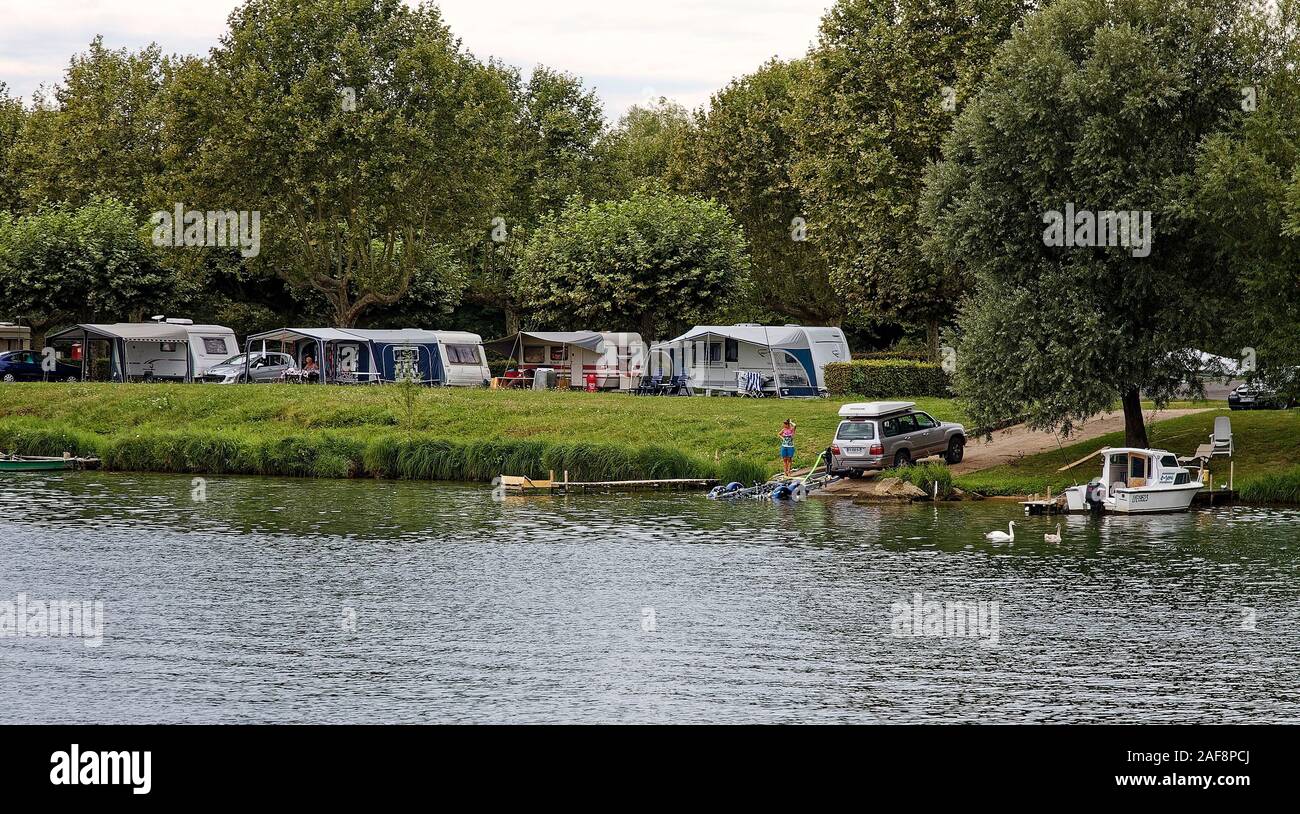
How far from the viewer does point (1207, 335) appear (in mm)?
43219

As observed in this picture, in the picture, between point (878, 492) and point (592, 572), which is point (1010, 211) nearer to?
point (878, 492)

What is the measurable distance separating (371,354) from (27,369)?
1718cm

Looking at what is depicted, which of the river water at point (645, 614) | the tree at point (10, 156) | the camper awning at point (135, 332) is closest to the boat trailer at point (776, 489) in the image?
the river water at point (645, 614)

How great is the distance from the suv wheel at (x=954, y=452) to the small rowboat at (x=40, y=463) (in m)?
29.2

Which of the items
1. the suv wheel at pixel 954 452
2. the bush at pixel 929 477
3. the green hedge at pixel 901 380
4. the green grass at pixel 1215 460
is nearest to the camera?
the green grass at pixel 1215 460

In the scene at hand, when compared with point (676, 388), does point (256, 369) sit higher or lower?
higher

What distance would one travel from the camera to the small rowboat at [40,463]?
52.6 metres

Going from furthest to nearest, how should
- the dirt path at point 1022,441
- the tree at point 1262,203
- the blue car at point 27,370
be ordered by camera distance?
the blue car at point 27,370 < the dirt path at point 1022,441 < the tree at point 1262,203

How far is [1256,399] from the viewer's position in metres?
47.3

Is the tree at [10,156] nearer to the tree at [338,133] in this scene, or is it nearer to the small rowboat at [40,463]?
the tree at [338,133]

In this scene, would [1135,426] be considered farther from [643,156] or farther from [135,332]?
[643,156]

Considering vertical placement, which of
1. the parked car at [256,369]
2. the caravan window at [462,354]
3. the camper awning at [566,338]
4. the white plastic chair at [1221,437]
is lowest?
the white plastic chair at [1221,437]

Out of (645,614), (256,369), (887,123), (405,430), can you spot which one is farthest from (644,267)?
(645,614)
